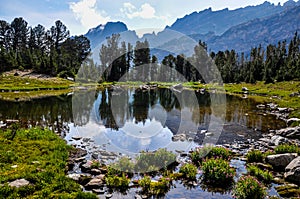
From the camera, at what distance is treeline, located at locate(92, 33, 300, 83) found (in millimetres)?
92056

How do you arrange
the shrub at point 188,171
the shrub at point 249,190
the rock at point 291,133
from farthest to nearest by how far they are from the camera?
1. the rock at point 291,133
2. the shrub at point 188,171
3. the shrub at point 249,190

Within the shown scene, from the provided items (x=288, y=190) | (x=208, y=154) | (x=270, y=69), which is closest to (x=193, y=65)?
(x=270, y=69)

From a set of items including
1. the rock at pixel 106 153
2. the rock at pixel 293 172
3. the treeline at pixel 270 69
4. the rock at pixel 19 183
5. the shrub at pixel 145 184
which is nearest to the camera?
the rock at pixel 19 183

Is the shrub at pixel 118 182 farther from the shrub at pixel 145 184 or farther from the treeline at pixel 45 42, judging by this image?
the treeline at pixel 45 42

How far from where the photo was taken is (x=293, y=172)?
45.4ft

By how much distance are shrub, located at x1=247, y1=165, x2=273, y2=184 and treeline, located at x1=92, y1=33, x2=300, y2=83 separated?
70.9m

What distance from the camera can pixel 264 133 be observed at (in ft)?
84.5

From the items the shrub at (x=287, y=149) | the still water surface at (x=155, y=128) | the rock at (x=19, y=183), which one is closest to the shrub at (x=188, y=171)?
the still water surface at (x=155, y=128)

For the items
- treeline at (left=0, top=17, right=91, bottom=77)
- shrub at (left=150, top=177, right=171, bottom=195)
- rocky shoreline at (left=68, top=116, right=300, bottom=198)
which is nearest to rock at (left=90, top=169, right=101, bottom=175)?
rocky shoreline at (left=68, top=116, right=300, bottom=198)

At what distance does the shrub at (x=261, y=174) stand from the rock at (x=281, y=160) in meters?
1.44

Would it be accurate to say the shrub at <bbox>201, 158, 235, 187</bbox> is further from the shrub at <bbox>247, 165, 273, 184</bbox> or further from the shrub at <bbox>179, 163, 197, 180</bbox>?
the shrub at <bbox>247, 165, 273, 184</bbox>

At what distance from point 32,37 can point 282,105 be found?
135095mm

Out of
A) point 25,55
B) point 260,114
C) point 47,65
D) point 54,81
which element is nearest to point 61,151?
point 260,114

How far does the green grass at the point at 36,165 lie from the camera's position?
11180mm
